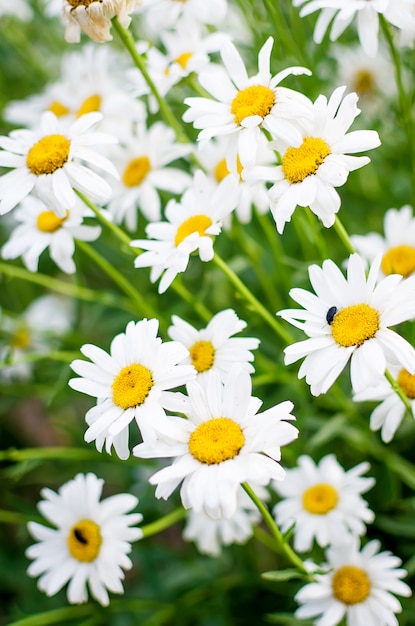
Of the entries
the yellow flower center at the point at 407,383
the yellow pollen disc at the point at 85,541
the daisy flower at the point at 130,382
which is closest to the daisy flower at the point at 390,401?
the yellow flower center at the point at 407,383

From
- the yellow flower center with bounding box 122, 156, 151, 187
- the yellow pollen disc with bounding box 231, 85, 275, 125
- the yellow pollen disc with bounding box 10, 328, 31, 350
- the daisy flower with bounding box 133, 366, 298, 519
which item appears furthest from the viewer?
the yellow pollen disc with bounding box 10, 328, 31, 350

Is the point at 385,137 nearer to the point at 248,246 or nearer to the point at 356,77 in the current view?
the point at 356,77

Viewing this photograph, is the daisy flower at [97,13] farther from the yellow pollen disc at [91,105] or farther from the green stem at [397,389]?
the green stem at [397,389]

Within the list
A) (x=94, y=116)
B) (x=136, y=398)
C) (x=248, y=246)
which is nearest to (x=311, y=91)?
(x=248, y=246)

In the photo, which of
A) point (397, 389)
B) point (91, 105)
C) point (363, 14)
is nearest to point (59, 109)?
point (91, 105)

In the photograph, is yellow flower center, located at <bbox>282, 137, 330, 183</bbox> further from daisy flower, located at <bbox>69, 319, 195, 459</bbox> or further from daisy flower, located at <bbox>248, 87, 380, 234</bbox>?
daisy flower, located at <bbox>69, 319, 195, 459</bbox>

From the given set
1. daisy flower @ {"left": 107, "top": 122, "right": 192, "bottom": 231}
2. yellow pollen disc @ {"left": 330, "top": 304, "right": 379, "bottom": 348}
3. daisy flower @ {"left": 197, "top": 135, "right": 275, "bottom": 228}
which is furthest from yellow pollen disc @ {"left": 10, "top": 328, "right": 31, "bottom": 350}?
yellow pollen disc @ {"left": 330, "top": 304, "right": 379, "bottom": 348}
